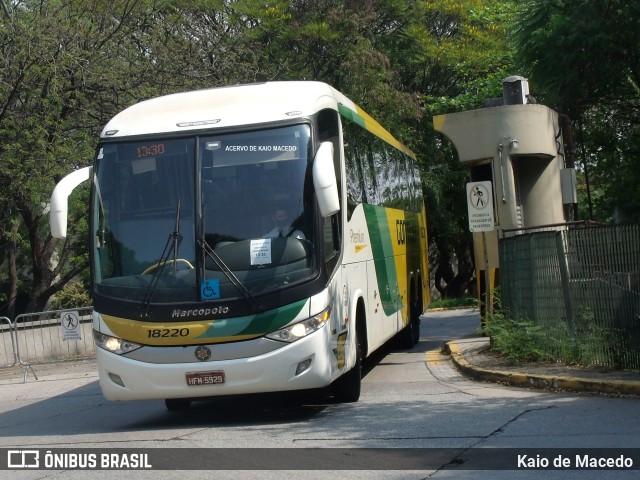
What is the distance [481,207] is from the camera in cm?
1513

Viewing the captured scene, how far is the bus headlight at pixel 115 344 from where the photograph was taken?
402 inches

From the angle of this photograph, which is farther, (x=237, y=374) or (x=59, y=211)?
(x=59, y=211)

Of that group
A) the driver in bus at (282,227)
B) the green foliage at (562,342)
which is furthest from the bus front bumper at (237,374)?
the green foliage at (562,342)

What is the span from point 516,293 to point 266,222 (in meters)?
5.91

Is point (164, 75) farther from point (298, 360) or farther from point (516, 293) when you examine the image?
point (298, 360)

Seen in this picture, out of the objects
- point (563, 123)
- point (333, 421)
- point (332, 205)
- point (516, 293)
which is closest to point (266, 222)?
point (332, 205)

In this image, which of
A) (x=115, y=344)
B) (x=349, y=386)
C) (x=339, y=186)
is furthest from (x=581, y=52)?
(x=115, y=344)

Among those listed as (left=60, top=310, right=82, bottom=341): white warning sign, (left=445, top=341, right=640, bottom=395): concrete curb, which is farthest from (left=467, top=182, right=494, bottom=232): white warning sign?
(left=60, top=310, right=82, bottom=341): white warning sign

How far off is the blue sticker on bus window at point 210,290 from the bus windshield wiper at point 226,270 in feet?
0.49

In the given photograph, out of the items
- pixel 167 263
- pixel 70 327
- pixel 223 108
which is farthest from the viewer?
pixel 70 327

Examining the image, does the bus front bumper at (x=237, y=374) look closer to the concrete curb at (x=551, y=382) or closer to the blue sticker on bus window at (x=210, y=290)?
the blue sticker on bus window at (x=210, y=290)

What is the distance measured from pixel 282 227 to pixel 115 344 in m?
2.22

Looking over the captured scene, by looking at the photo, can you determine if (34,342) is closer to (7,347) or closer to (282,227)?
(7,347)

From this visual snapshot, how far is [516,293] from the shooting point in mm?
14758
